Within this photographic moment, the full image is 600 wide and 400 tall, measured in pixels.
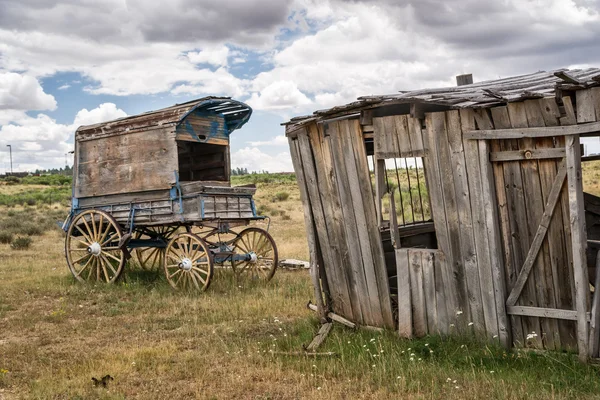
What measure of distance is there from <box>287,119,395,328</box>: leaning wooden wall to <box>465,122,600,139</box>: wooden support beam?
5.12 ft

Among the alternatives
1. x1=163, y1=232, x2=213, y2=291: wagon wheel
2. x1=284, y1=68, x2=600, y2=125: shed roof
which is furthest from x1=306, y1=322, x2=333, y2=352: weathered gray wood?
x1=163, y1=232, x2=213, y2=291: wagon wheel

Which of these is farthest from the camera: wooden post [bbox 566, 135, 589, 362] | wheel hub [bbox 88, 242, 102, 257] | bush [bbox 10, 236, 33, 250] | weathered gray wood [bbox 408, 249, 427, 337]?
bush [bbox 10, 236, 33, 250]

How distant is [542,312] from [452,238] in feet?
3.94

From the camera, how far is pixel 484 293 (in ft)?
21.6

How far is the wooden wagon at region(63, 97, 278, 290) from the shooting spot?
37.4 ft

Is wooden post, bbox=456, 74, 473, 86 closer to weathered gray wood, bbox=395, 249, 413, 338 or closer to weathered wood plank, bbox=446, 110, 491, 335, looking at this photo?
weathered wood plank, bbox=446, 110, 491, 335

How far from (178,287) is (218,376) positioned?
5055mm

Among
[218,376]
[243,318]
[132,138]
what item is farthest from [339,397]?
[132,138]

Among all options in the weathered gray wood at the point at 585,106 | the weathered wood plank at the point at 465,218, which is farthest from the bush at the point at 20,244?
the weathered gray wood at the point at 585,106

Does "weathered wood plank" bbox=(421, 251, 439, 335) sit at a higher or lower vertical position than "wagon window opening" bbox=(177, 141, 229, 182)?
lower

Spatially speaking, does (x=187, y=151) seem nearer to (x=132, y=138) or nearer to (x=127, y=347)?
(x=132, y=138)

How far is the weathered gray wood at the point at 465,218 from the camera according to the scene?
259 inches

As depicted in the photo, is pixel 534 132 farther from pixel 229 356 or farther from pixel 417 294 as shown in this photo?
pixel 229 356

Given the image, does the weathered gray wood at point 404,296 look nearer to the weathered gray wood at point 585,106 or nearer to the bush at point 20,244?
the weathered gray wood at point 585,106
